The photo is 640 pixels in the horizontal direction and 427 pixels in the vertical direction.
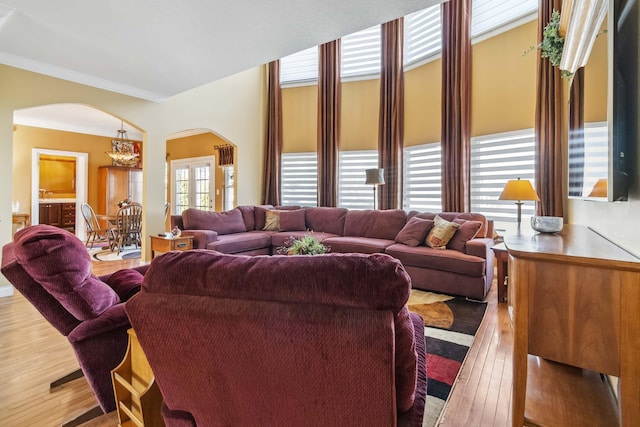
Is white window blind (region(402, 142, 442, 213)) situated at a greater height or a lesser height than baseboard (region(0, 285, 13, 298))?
greater

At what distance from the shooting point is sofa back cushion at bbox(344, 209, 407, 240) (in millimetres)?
4461

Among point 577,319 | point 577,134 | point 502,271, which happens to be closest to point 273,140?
point 502,271

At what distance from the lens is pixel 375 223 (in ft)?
15.3

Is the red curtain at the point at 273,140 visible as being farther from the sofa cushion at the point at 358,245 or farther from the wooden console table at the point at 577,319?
the wooden console table at the point at 577,319

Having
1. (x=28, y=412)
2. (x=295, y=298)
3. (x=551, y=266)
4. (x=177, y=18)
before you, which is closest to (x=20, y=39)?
(x=177, y=18)

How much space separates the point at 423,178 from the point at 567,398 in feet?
12.1

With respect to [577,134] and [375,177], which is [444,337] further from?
[375,177]

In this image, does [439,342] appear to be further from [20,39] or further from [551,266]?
[20,39]

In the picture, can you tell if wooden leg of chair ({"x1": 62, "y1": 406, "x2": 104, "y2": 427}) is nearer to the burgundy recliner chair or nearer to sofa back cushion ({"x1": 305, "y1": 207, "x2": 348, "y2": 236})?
the burgundy recliner chair

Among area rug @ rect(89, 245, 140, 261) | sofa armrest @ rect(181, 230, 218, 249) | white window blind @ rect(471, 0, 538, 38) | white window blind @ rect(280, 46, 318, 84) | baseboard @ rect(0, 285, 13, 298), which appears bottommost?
baseboard @ rect(0, 285, 13, 298)

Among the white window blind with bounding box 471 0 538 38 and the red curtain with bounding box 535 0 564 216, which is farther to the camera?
the white window blind with bounding box 471 0 538 38

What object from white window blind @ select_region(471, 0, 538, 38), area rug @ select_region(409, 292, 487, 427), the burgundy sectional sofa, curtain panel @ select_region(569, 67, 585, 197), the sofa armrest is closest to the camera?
area rug @ select_region(409, 292, 487, 427)

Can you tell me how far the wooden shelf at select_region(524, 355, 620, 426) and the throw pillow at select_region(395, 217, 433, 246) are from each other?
201 centimetres

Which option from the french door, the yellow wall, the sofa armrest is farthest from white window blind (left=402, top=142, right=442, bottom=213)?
the yellow wall
